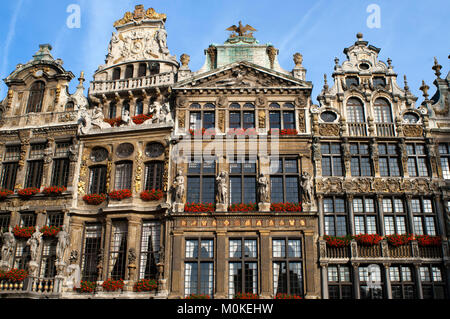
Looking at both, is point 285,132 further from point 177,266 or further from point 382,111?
point 177,266

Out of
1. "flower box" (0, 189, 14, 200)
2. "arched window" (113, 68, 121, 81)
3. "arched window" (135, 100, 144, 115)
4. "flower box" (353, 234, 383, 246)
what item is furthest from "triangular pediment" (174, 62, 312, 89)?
"flower box" (0, 189, 14, 200)

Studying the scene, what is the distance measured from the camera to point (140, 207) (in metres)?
25.7

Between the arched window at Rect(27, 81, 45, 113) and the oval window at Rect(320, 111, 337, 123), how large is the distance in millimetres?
17208

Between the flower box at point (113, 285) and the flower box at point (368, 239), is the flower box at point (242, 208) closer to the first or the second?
the flower box at point (368, 239)

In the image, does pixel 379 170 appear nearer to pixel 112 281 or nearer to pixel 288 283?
pixel 288 283

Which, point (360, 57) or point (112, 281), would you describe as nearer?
point (112, 281)

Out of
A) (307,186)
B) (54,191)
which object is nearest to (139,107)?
(54,191)

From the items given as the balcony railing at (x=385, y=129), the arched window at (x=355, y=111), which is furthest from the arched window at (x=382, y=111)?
the arched window at (x=355, y=111)

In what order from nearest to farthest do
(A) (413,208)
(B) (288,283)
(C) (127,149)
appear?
(B) (288,283) → (A) (413,208) → (C) (127,149)

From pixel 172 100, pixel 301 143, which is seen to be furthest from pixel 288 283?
pixel 172 100

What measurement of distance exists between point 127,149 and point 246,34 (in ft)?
34.6

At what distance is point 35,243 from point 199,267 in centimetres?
874

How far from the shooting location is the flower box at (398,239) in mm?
24141

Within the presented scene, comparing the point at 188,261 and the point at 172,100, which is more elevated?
the point at 172,100
